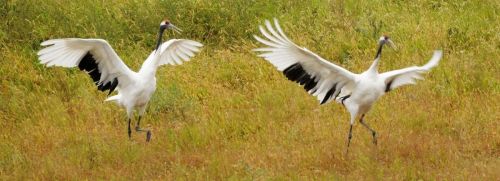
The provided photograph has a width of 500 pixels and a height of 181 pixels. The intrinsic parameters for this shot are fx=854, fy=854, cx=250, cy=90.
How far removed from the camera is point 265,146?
910 centimetres

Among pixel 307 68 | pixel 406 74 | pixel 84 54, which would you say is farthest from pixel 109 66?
pixel 406 74

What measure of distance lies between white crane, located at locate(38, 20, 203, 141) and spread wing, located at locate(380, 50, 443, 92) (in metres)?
2.63

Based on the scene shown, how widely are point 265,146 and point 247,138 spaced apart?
0.44 metres

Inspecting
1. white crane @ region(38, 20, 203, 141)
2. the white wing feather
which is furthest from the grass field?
the white wing feather

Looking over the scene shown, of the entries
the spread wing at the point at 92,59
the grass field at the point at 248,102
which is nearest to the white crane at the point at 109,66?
the spread wing at the point at 92,59

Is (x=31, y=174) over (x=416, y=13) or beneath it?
over

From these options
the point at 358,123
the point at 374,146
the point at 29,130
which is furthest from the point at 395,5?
the point at 29,130

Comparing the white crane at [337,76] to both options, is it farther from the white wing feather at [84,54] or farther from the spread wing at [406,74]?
the white wing feather at [84,54]

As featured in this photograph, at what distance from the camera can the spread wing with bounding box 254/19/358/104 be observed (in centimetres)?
804

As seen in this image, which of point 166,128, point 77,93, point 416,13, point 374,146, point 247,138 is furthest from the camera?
point 416,13

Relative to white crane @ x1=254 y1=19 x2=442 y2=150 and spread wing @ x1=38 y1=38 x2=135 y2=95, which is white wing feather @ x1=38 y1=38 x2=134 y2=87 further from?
white crane @ x1=254 y1=19 x2=442 y2=150

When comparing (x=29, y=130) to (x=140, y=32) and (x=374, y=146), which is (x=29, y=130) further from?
(x=374, y=146)

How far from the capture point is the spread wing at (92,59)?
9031mm

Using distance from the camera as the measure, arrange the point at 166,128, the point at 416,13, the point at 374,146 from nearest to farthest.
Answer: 1. the point at 374,146
2. the point at 166,128
3. the point at 416,13
